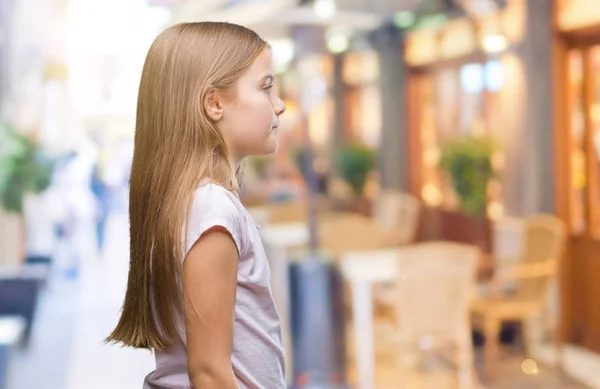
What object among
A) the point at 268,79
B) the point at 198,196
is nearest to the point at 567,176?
the point at 268,79

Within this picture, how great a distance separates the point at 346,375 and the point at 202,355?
370 centimetres

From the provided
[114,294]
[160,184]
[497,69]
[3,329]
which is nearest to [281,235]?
[114,294]

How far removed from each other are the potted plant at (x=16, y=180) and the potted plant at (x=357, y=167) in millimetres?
2207

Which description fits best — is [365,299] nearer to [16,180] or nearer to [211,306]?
[16,180]

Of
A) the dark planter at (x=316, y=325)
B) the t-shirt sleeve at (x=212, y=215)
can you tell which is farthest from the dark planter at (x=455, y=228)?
the t-shirt sleeve at (x=212, y=215)

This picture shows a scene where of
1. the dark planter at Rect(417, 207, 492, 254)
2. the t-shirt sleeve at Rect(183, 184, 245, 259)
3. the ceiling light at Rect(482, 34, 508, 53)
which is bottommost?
the dark planter at Rect(417, 207, 492, 254)

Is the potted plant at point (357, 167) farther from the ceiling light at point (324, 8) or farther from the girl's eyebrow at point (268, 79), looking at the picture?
the girl's eyebrow at point (268, 79)

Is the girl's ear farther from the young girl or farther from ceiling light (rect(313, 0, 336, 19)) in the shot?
ceiling light (rect(313, 0, 336, 19))

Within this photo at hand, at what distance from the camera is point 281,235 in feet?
15.5

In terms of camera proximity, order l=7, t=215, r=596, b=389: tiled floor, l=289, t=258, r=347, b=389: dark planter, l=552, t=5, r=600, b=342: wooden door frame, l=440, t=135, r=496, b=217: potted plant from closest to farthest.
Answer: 1. l=7, t=215, r=596, b=389: tiled floor
2. l=289, t=258, r=347, b=389: dark planter
3. l=552, t=5, r=600, b=342: wooden door frame
4. l=440, t=135, r=496, b=217: potted plant

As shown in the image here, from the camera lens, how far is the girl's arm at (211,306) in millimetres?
1079

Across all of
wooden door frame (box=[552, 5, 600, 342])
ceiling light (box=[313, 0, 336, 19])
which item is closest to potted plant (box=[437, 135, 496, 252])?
wooden door frame (box=[552, 5, 600, 342])

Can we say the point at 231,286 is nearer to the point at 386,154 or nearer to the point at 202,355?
the point at 202,355

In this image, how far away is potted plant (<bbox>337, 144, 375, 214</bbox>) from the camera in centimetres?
559
